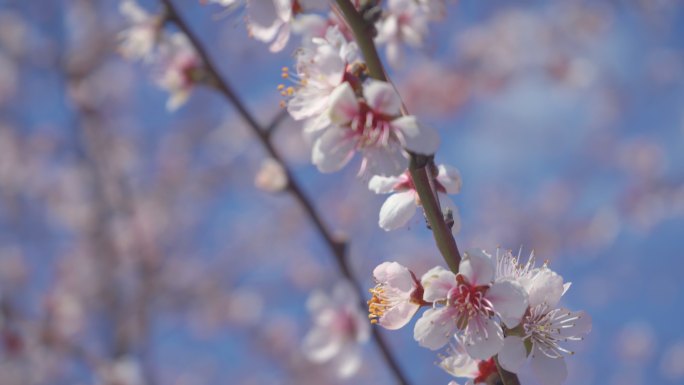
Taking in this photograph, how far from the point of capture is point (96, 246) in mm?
4039

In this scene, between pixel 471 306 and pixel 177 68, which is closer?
pixel 471 306

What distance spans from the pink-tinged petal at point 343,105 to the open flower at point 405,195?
12 cm

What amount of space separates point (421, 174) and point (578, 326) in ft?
1.32

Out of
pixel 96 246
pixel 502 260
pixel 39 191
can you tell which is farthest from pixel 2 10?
pixel 502 260

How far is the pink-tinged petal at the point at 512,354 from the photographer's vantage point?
33.3 inches

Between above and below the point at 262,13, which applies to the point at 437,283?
below

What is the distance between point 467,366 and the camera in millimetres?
988

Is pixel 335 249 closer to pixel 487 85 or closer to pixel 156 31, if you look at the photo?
pixel 156 31

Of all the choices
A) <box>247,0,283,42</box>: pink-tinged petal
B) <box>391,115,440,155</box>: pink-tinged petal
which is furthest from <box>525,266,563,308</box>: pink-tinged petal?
<box>247,0,283,42</box>: pink-tinged petal

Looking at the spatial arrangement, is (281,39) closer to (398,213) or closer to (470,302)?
(398,213)

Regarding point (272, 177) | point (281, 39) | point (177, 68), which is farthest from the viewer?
point (177, 68)

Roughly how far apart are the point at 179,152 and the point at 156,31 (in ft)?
18.7

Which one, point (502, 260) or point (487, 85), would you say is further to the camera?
point (487, 85)

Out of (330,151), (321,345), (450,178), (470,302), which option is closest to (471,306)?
(470,302)
